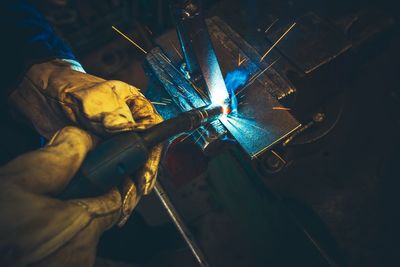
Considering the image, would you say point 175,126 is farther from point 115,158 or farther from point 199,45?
point 199,45

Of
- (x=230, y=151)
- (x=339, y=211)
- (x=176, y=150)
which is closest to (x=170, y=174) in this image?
(x=176, y=150)

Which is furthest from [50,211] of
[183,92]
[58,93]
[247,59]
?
[247,59]

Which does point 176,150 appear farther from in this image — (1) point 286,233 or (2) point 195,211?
(1) point 286,233

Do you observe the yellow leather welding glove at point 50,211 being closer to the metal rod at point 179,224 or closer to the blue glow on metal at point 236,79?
the metal rod at point 179,224

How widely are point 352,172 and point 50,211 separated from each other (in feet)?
9.45

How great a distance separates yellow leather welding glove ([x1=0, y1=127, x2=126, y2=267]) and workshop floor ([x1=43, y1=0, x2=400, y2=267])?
1677 millimetres

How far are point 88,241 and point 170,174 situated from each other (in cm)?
145

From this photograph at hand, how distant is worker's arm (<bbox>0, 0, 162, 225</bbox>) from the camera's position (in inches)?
71.9

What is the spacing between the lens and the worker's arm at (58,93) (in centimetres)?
183

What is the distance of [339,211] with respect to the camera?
9.66 feet

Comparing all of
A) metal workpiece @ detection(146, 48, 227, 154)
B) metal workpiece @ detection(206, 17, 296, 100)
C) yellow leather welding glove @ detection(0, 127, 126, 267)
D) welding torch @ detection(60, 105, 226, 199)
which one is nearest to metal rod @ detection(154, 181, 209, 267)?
metal workpiece @ detection(146, 48, 227, 154)

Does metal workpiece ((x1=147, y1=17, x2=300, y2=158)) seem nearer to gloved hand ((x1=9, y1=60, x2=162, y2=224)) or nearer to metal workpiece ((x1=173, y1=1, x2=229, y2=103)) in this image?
metal workpiece ((x1=173, y1=1, x2=229, y2=103))

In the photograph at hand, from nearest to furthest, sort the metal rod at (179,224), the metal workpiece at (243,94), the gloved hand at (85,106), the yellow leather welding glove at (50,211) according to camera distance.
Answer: the yellow leather welding glove at (50,211) → the gloved hand at (85,106) → the metal workpiece at (243,94) → the metal rod at (179,224)

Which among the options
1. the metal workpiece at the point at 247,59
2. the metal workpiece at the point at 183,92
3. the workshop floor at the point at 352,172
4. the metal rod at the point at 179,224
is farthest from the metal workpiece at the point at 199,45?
the metal rod at the point at 179,224
